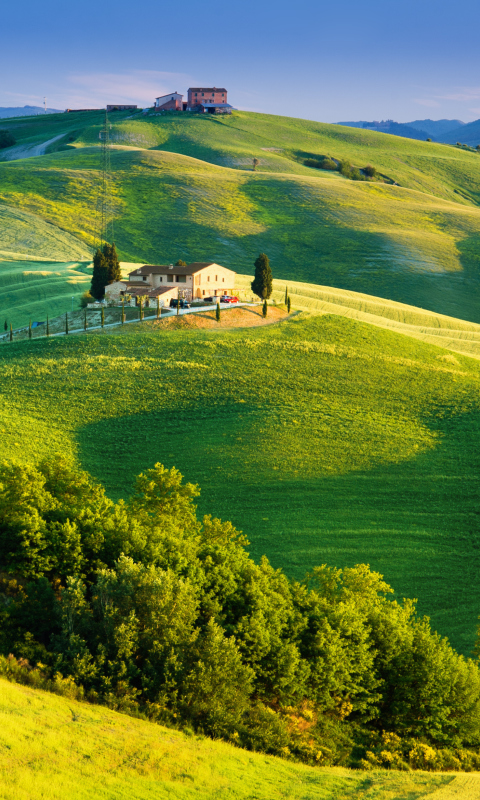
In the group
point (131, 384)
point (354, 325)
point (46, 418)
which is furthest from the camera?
point (354, 325)

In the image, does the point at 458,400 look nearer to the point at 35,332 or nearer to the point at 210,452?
the point at 210,452

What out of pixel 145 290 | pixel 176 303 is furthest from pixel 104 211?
pixel 176 303

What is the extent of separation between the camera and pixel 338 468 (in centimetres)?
5241

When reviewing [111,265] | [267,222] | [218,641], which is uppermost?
[267,222]

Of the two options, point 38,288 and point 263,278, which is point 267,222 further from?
point 263,278

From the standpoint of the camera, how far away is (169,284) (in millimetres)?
83750

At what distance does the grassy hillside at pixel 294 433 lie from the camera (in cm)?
4459

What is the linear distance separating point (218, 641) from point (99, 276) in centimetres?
6146

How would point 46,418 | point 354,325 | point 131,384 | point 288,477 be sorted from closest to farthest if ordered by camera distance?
point 288,477
point 46,418
point 131,384
point 354,325

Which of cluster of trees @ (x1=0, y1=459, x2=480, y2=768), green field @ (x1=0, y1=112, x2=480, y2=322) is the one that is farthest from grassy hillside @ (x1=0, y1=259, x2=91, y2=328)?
cluster of trees @ (x1=0, y1=459, x2=480, y2=768)

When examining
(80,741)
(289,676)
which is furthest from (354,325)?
(80,741)

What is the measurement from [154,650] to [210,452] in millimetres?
28463

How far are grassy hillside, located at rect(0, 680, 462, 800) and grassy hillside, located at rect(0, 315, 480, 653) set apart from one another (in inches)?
666

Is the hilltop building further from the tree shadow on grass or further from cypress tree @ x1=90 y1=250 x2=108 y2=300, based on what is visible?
the tree shadow on grass
